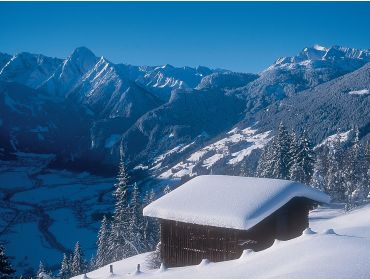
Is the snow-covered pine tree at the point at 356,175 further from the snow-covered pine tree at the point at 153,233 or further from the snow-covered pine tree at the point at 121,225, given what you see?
the snow-covered pine tree at the point at 121,225

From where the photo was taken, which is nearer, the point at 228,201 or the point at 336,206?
the point at 228,201

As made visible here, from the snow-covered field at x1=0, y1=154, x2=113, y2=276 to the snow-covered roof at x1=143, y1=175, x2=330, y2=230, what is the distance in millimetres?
68955

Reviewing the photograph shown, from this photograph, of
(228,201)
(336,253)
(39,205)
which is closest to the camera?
(336,253)

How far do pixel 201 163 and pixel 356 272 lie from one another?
586 ft

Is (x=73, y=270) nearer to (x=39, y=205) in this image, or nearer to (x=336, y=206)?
(x=336, y=206)

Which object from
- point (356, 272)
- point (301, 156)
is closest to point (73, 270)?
point (301, 156)

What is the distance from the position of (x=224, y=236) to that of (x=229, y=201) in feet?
5.95

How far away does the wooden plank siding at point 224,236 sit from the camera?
59.9 ft

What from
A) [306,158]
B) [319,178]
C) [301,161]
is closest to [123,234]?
[301,161]

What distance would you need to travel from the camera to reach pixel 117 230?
45.2m

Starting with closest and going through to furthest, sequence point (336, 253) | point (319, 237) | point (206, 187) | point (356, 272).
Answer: point (356, 272) < point (336, 253) < point (319, 237) < point (206, 187)

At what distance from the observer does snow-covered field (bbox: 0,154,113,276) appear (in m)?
93.2

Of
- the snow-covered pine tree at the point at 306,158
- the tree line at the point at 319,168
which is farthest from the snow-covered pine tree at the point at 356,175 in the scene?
the snow-covered pine tree at the point at 306,158

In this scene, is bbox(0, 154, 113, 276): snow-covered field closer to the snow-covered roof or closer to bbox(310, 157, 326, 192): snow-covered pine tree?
bbox(310, 157, 326, 192): snow-covered pine tree
